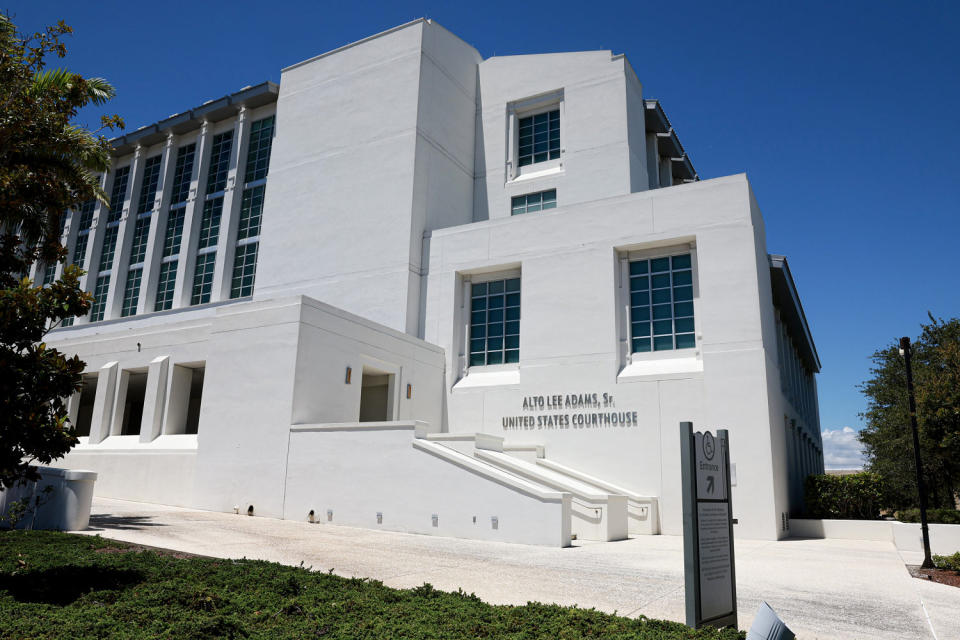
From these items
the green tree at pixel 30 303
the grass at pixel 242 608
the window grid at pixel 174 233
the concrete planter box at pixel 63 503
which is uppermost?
the window grid at pixel 174 233

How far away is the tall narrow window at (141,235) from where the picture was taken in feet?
123

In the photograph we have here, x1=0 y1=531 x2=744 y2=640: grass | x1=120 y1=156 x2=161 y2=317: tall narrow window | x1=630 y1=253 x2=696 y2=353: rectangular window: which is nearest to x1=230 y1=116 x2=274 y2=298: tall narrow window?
x1=120 y1=156 x2=161 y2=317: tall narrow window

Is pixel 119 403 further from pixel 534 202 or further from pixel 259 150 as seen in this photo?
pixel 534 202

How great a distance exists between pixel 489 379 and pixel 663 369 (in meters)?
6.24

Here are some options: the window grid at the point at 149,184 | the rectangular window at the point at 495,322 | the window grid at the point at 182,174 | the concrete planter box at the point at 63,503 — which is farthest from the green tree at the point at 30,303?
the window grid at the point at 149,184

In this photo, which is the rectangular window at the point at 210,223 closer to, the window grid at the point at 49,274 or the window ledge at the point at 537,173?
the window grid at the point at 49,274

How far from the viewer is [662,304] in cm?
2188

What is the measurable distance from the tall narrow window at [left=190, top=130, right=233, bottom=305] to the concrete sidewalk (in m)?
19.6

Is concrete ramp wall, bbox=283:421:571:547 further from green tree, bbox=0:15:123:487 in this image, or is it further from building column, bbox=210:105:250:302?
building column, bbox=210:105:250:302

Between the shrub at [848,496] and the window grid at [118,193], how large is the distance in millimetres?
38716

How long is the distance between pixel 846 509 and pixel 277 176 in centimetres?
2615

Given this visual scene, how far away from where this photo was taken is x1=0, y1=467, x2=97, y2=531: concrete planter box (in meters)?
12.1

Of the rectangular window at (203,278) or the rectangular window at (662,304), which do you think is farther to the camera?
the rectangular window at (203,278)

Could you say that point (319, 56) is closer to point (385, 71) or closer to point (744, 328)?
point (385, 71)
